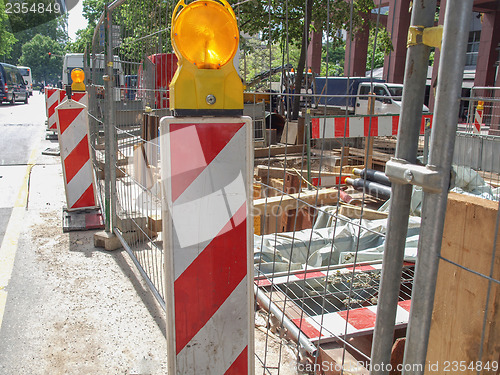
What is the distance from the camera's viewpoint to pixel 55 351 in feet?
9.93

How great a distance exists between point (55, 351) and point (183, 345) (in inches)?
62.0

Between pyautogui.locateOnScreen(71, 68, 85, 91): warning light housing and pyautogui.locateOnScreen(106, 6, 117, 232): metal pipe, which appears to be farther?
pyautogui.locateOnScreen(71, 68, 85, 91): warning light housing

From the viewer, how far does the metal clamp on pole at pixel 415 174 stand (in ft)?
3.72

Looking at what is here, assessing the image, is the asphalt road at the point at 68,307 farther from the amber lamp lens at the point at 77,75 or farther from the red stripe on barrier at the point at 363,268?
the amber lamp lens at the point at 77,75

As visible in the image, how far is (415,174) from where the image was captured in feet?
3.86

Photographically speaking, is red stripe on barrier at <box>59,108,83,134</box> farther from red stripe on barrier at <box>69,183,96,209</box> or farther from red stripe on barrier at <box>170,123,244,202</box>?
red stripe on barrier at <box>170,123,244,202</box>

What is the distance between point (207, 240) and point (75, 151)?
14.6 feet

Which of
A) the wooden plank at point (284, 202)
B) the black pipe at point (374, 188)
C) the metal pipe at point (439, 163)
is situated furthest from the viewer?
the black pipe at point (374, 188)

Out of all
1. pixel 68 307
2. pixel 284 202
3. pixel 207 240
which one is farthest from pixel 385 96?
pixel 68 307

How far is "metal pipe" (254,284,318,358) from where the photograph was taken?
8.35 feet

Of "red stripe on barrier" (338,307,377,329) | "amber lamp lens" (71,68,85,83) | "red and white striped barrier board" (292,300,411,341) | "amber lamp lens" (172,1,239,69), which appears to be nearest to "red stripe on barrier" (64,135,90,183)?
"amber lamp lens" (71,68,85,83)

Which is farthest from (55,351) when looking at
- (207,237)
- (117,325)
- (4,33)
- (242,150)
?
(4,33)

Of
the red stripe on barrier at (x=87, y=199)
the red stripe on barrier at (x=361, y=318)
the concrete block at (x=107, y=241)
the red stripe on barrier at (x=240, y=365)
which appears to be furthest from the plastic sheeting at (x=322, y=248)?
the red stripe on barrier at (x=87, y=199)

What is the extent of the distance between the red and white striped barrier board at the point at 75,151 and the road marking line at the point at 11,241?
0.71 metres
